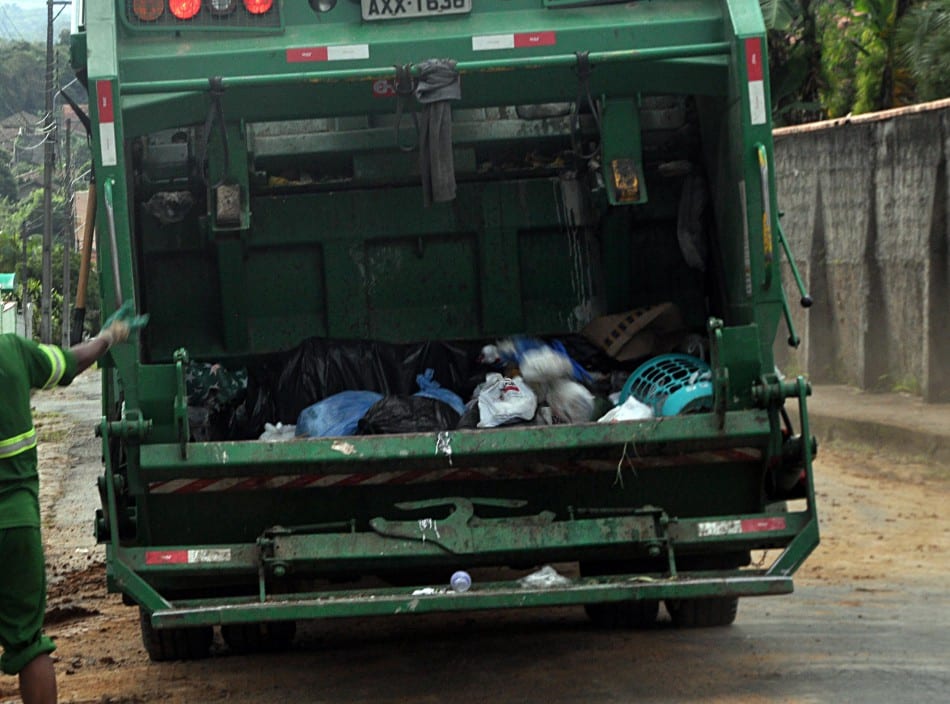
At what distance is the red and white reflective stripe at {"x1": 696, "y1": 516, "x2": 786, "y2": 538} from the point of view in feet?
17.4

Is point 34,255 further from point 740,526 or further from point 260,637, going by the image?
point 740,526

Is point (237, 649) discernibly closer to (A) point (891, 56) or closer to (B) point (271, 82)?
(B) point (271, 82)

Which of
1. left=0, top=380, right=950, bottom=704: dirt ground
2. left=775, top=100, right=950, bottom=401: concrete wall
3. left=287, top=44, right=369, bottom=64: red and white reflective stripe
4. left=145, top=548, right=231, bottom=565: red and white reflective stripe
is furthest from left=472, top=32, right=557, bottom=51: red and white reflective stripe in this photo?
left=775, top=100, right=950, bottom=401: concrete wall

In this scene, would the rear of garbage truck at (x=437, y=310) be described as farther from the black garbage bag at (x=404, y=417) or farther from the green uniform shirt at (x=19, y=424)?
the green uniform shirt at (x=19, y=424)

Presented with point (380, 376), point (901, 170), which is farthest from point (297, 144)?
point (901, 170)

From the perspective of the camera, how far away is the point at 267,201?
6852 mm

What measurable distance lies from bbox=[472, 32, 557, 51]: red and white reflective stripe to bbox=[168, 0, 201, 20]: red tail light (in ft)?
3.24

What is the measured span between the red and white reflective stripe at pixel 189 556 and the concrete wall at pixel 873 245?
9366 mm

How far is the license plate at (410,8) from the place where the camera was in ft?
18.6

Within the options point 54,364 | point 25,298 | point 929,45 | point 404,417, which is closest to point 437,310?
point 404,417

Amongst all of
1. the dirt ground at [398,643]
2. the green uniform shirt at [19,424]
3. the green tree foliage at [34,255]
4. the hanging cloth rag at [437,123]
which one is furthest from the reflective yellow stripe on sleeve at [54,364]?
the green tree foliage at [34,255]

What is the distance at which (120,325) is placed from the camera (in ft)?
16.9

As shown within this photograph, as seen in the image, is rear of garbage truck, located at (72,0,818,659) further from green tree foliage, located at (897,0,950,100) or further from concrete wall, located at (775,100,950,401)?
green tree foliage, located at (897,0,950,100)

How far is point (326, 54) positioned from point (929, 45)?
45.7 feet
